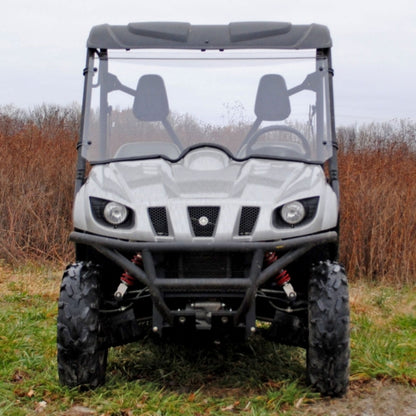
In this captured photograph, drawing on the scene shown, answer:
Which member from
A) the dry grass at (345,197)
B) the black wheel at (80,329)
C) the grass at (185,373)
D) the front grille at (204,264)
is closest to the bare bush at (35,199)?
the dry grass at (345,197)

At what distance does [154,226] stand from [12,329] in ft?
6.72

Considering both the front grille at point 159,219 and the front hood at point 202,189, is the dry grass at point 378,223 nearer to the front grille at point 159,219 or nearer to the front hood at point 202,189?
the front hood at point 202,189

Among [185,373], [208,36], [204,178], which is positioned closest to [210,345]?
[185,373]

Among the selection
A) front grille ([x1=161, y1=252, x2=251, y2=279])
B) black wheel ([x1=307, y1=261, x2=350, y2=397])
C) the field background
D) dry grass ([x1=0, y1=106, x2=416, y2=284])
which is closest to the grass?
the field background

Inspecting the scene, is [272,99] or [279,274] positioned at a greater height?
[272,99]

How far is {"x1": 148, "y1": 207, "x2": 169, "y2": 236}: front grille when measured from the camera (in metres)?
3.24

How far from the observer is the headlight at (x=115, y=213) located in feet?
10.8

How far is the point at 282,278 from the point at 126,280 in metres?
0.76

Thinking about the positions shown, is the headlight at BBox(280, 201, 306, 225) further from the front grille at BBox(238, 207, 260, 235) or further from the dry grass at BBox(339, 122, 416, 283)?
the dry grass at BBox(339, 122, 416, 283)

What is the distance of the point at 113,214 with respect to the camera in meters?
3.30

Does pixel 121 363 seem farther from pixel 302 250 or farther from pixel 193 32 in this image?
pixel 193 32

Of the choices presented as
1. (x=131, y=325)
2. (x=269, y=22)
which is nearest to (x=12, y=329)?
(x=131, y=325)

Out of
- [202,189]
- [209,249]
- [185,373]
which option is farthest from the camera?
[185,373]

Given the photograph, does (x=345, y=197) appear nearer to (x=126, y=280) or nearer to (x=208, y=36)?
(x=208, y=36)
